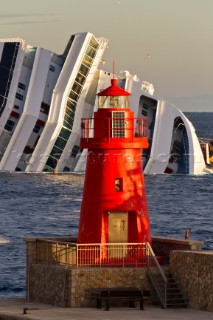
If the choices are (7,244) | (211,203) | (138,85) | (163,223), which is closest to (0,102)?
(138,85)

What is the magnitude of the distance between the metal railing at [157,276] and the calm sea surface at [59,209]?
424 inches

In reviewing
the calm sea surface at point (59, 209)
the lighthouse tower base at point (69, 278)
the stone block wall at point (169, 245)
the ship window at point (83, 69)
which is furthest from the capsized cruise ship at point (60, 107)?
the lighthouse tower base at point (69, 278)

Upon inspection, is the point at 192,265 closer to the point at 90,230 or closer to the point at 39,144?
the point at 90,230

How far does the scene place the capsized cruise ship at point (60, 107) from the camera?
8769 centimetres

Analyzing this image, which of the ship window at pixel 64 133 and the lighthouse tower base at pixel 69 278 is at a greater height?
the ship window at pixel 64 133

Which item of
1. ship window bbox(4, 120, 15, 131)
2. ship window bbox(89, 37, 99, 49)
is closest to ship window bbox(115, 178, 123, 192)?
ship window bbox(89, 37, 99, 49)

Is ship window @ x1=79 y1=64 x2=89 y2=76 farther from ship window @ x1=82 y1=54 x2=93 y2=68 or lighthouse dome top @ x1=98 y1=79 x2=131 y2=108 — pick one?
lighthouse dome top @ x1=98 y1=79 x2=131 y2=108

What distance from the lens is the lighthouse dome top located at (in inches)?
1254

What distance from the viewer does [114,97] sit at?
105ft

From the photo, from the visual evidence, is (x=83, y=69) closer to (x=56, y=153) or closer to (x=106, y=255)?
(x=56, y=153)

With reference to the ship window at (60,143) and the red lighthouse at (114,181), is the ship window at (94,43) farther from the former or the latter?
the red lighthouse at (114,181)

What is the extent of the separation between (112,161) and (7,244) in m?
25.8

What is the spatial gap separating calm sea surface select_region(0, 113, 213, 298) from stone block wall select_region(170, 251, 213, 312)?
11.5m

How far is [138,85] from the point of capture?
3533 inches
